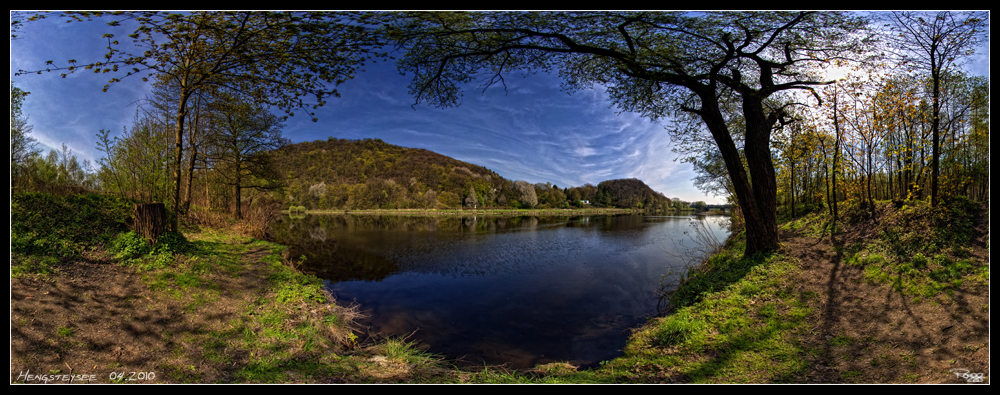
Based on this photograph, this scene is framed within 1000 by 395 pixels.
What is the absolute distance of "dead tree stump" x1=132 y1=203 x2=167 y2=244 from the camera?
5.59m

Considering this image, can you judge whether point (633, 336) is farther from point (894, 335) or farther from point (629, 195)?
point (629, 195)

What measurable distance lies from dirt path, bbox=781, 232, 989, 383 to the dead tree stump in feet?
31.5

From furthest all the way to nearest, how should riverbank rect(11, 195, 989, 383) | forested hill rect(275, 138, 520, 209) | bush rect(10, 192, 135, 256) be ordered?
forested hill rect(275, 138, 520, 209) < bush rect(10, 192, 135, 256) < riverbank rect(11, 195, 989, 383)

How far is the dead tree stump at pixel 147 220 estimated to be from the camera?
559cm

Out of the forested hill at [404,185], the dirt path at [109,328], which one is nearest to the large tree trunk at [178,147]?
the dirt path at [109,328]

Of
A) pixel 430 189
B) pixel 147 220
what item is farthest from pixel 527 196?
pixel 147 220

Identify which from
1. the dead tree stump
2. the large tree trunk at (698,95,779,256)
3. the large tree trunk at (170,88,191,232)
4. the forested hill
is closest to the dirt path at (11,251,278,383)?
the dead tree stump

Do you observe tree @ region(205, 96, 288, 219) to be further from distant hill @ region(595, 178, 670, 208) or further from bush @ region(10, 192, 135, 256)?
distant hill @ region(595, 178, 670, 208)

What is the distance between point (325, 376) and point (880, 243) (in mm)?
8255

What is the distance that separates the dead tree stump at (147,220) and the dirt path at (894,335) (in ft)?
31.5

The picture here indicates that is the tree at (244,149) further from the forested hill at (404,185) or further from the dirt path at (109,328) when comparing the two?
the forested hill at (404,185)
